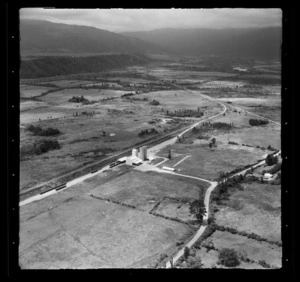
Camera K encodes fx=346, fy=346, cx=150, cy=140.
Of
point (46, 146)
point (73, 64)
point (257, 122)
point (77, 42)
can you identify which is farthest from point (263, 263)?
point (77, 42)

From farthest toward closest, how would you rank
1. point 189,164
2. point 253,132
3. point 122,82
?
point 122,82, point 253,132, point 189,164

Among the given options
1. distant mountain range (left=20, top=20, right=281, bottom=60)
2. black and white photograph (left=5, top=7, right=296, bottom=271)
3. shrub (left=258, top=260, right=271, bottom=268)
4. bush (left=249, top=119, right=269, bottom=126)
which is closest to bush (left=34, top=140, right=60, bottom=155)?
black and white photograph (left=5, top=7, right=296, bottom=271)

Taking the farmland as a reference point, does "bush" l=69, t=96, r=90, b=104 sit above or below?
above

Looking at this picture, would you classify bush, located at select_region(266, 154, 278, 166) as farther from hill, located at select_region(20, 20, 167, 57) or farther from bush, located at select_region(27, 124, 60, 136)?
hill, located at select_region(20, 20, 167, 57)

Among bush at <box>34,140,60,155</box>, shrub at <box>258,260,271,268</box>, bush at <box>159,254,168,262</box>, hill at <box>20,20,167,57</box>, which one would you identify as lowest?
bush at <box>159,254,168,262</box>

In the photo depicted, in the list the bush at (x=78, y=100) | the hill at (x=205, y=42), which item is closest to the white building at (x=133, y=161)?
the bush at (x=78, y=100)
